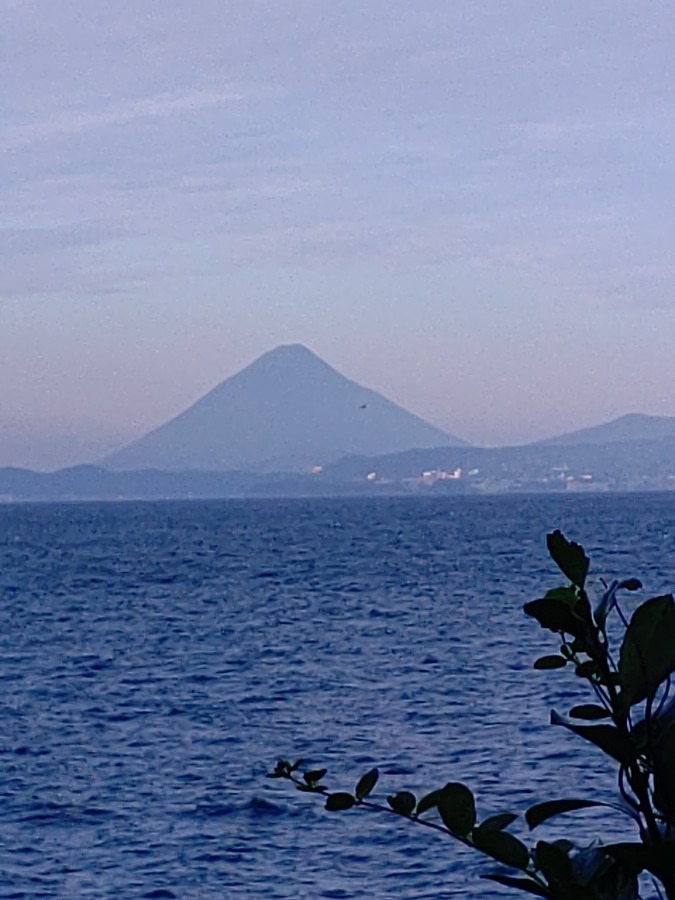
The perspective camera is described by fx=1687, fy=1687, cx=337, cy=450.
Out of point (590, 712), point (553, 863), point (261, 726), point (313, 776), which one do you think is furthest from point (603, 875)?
point (261, 726)

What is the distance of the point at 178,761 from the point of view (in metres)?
22.8

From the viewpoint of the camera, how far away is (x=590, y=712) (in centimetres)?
176

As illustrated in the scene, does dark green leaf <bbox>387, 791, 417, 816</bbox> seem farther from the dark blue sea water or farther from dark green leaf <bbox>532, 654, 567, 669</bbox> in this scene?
the dark blue sea water

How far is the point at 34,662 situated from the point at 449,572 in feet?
108

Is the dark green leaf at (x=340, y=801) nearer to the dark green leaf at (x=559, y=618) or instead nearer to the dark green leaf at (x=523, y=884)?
the dark green leaf at (x=523, y=884)

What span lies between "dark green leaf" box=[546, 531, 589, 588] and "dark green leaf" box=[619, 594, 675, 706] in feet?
0.23

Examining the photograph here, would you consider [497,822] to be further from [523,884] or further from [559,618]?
[559,618]

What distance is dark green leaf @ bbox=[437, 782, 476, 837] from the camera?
1.82 metres

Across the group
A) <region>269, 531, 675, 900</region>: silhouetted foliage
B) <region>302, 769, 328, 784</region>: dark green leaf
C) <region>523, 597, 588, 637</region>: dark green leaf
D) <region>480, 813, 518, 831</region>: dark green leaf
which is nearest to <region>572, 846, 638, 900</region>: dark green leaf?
<region>269, 531, 675, 900</region>: silhouetted foliage

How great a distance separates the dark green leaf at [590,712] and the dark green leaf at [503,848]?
0.15 meters

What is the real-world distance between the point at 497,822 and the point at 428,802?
82 mm

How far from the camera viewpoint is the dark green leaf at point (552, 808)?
161 cm

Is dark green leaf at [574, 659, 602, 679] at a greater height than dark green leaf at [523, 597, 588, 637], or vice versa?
dark green leaf at [523, 597, 588, 637]

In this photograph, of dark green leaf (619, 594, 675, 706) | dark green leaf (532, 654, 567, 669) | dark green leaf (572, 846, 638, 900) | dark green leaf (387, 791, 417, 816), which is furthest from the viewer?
dark green leaf (387, 791, 417, 816)
